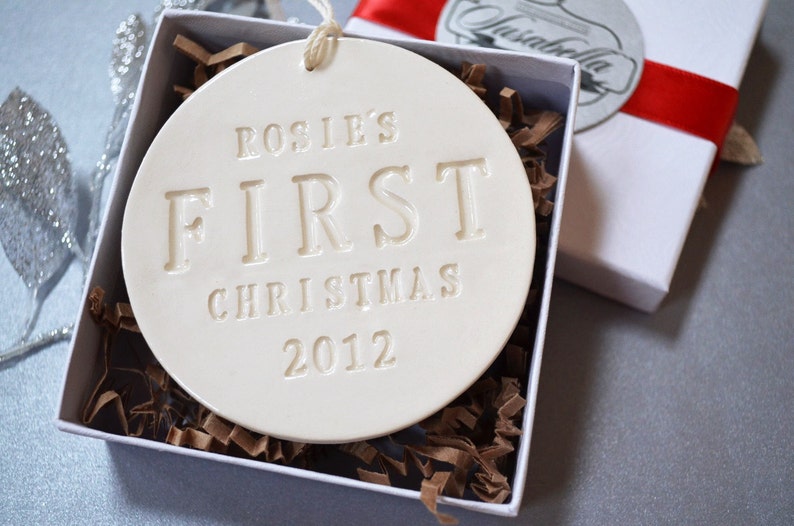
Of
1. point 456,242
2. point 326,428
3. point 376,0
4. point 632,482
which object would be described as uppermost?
point 376,0

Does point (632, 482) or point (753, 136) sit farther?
point (753, 136)

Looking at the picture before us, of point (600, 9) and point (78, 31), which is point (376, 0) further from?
point (78, 31)

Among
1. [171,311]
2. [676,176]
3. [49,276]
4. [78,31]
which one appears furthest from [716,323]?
[78,31]

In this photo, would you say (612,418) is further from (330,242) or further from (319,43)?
(319,43)

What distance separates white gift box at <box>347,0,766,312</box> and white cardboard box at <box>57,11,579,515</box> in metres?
0.07

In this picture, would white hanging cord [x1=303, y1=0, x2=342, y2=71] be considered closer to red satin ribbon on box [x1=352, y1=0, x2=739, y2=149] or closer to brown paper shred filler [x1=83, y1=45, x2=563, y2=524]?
brown paper shred filler [x1=83, y1=45, x2=563, y2=524]

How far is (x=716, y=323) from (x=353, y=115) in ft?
1.71

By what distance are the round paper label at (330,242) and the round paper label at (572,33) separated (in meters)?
0.21

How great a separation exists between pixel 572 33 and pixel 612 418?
19.0 inches

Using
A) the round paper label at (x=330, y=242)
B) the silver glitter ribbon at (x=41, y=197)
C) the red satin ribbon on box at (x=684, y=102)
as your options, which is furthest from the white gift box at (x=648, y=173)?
the silver glitter ribbon at (x=41, y=197)

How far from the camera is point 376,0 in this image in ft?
3.18

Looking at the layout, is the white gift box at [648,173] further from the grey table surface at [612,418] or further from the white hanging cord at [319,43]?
the white hanging cord at [319,43]

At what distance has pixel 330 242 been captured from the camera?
0.75m

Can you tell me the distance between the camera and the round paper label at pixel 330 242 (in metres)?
0.72
